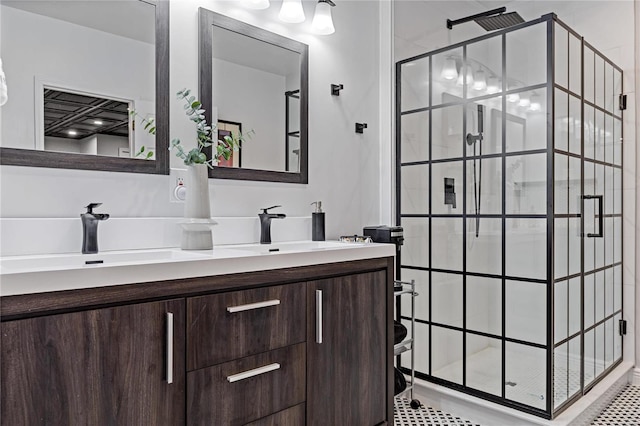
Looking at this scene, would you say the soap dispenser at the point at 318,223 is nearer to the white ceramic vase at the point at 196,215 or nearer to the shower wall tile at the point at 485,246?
the white ceramic vase at the point at 196,215

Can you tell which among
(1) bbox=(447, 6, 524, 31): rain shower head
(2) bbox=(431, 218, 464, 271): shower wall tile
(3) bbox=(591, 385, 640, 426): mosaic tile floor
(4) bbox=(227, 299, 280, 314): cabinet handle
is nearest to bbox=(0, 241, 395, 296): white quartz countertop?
(4) bbox=(227, 299, 280, 314): cabinet handle

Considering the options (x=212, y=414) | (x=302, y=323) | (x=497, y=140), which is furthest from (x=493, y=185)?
(x=212, y=414)

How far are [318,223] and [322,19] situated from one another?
1033mm

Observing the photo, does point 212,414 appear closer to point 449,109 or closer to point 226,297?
point 226,297

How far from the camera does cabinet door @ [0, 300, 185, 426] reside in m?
0.96

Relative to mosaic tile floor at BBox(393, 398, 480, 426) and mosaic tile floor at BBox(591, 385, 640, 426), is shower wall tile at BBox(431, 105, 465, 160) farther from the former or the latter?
mosaic tile floor at BBox(591, 385, 640, 426)

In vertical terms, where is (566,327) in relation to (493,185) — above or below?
below

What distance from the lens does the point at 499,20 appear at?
9.87 ft

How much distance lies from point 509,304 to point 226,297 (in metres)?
1.57

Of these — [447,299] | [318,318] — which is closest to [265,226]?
[318,318]

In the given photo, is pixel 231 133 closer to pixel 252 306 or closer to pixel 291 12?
pixel 291 12

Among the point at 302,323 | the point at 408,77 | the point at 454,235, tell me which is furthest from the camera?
the point at 408,77

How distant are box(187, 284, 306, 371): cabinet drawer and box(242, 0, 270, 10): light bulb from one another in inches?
51.1

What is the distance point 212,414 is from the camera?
1269 mm
